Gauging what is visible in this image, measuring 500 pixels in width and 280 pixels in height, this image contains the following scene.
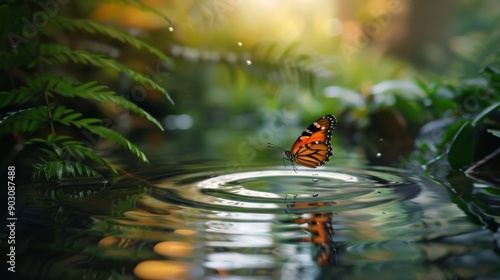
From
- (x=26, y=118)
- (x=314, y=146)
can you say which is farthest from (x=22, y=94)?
(x=314, y=146)

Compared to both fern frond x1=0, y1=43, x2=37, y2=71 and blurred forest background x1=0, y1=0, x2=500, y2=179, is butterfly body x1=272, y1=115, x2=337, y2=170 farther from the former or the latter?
fern frond x1=0, y1=43, x2=37, y2=71

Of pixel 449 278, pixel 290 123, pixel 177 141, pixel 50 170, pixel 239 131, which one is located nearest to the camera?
pixel 449 278

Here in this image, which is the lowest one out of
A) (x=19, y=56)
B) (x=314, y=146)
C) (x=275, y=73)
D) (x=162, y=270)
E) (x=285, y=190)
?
(x=162, y=270)

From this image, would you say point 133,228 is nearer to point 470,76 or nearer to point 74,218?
point 74,218

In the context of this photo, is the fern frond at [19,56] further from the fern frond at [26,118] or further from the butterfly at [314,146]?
the butterfly at [314,146]

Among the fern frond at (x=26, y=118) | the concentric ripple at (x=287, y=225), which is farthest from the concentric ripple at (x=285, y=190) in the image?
the fern frond at (x=26, y=118)

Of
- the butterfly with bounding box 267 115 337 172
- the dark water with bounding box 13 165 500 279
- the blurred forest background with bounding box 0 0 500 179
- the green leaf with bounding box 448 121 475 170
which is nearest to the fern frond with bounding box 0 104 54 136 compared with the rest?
the blurred forest background with bounding box 0 0 500 179

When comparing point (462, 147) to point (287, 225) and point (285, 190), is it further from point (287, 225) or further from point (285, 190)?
point (287, 225)

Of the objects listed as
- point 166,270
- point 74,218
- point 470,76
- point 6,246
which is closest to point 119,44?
point 470,76
